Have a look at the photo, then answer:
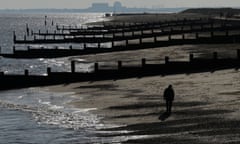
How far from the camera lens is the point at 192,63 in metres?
42.0

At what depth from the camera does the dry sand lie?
71.6 ft

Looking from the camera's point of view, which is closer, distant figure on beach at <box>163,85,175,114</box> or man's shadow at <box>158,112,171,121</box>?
man's shadow at <box>158,112,171,121</box>

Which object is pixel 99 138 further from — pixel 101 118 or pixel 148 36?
pixel 148 36

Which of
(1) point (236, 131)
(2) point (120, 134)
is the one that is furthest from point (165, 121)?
(1) point (236, 131)

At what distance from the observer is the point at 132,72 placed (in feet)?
139

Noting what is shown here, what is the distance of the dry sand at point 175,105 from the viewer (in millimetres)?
21828

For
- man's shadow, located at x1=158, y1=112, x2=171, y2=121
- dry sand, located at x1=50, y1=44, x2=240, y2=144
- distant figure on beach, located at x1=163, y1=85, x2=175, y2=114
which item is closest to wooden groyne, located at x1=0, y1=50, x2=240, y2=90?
dry sand, located at x1=50, y1=44, x2=240, y2=144

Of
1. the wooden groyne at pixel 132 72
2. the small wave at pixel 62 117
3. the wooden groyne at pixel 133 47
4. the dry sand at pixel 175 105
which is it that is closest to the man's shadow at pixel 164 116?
the dry sand at pixel 175 105

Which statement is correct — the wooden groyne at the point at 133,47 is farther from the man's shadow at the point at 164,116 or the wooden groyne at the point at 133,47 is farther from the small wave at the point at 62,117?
the man's shadow at the point at 164,116

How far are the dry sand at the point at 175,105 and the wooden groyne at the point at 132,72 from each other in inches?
51.9

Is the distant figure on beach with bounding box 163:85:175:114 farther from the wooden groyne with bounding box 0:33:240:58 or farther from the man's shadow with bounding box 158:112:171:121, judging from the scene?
the wooden groyne with bounding box 0:33:240:58

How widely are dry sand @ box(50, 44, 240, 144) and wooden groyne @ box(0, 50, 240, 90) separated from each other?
132cm

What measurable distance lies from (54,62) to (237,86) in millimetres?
40617

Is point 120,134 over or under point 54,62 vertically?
over
